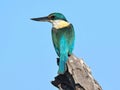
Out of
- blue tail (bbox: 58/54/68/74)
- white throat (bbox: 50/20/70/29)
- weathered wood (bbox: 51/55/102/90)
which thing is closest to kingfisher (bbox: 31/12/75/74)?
white throat (bbox: 50/20/70/29)

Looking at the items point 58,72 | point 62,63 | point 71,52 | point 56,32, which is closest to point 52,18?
point 56,32

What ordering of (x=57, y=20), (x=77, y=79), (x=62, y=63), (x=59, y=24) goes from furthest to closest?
(x=59, y=24) < (x=57, y=20) < (x=62, y=63) < (x=77, y=79)

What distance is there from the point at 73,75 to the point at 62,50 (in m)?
1.55

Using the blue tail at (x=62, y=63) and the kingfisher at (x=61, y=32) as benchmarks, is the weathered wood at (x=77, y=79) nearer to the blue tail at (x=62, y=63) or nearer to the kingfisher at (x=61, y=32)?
the blue tail at (x=62, y=63)

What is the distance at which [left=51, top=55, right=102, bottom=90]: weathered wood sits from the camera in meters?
4.50

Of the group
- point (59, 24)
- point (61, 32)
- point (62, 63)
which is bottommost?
point (62, 63)

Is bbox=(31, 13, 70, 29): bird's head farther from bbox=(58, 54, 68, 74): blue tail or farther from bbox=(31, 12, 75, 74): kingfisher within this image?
bbox=(58, 54, 68, 74): blue tail

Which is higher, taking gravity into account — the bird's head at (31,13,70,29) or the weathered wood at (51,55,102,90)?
the bird's head at (31,13,70,29)

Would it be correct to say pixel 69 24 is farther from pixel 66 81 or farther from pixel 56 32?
pixel 66 81

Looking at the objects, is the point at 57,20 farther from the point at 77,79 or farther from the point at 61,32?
the point at 77,79

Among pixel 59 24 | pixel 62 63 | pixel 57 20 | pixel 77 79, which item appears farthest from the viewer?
pixel 59 24

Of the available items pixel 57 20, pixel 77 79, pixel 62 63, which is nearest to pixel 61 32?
pixel 57 20

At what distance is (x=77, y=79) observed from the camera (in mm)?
4535

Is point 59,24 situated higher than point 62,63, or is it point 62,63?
point 59,24
